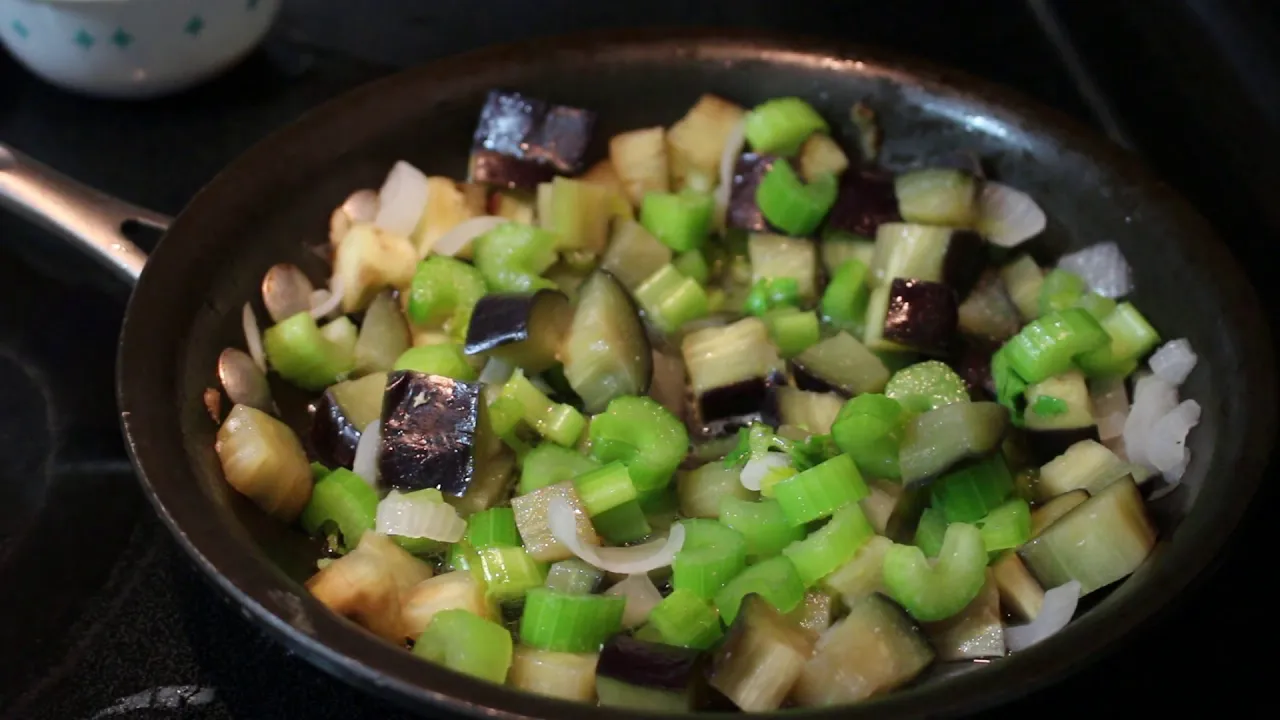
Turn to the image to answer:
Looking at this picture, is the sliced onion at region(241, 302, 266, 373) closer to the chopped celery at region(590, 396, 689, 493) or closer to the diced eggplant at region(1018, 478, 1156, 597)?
the chopped celery at region(590, 396, 689, 493)

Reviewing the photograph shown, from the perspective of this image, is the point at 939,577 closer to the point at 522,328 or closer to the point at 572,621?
the point at 572,621

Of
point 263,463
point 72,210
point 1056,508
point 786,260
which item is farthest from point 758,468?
point 72,210

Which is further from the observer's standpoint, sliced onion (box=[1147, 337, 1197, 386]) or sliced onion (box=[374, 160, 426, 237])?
sliced onion (box=[374, 160, 426, 237])

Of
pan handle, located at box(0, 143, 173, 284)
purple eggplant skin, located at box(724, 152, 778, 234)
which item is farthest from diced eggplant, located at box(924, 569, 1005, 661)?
pan handle, located at box(0, 143, 173, 284)

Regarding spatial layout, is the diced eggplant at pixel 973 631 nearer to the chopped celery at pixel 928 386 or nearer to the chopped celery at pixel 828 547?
the chopped celery at pixel 828 547

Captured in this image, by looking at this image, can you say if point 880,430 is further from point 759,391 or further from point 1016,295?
point 1016,295
